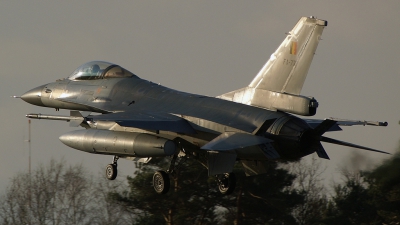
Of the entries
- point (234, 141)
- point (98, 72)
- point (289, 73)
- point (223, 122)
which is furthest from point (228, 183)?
point (98, 72)

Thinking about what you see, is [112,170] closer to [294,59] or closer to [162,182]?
[162,182]

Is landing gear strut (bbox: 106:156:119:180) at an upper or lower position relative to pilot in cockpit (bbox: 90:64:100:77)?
lower

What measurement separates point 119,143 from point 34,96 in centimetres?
527

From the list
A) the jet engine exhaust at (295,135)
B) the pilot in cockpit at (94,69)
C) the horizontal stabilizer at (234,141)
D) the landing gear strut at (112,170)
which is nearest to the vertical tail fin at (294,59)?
the jet engine exhaust at (295,135)

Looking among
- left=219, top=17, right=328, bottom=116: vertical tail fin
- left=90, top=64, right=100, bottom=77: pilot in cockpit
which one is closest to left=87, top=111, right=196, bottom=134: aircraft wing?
left=219, top=17, right=328, bottom=116: vertical tail fin

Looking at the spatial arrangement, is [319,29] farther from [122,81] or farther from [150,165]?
[150,165]

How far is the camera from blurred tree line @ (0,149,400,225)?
40.3 m

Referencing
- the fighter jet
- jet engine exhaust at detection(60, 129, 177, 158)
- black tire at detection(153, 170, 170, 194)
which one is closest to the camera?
the fighter jet

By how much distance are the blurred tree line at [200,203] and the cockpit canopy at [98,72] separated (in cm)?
1276

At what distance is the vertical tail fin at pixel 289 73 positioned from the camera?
22.0 m

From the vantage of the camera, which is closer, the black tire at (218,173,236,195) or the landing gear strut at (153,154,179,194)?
the landing gear strut at (153,154,179,194)

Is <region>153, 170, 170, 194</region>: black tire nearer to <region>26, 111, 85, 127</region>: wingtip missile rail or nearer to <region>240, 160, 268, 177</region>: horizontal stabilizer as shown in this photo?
<region>240, 160, 268, 177</region>: horizontal stabilizer

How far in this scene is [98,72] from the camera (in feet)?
86.3

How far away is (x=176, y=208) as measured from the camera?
40531 millimetres
